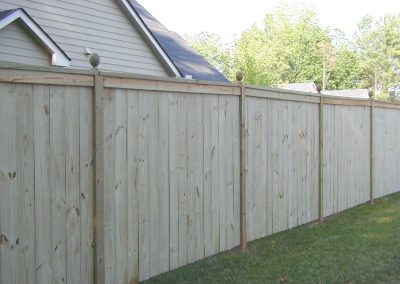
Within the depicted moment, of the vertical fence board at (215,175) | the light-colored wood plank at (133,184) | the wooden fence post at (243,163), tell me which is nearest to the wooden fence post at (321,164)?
the wooden fence post at (243,163)

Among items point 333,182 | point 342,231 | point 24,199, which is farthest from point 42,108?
point 333,182

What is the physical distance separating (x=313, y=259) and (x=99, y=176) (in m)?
2.66

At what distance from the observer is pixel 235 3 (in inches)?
2554

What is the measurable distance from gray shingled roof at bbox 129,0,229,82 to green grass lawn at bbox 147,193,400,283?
7.55 metres

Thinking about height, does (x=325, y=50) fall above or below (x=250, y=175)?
above

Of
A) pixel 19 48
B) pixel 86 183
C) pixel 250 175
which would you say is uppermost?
pixel 19 48

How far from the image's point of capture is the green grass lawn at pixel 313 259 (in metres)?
4.89

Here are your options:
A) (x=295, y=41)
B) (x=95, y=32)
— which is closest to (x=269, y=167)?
(x=95, y=32)

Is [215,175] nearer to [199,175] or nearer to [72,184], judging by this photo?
[199,175]

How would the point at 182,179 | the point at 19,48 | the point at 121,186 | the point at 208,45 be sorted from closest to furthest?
the point at 121,186, the point at 182,179, the point at 19,48, the point at 208,45

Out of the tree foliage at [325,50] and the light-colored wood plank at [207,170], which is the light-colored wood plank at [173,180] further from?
the tree foliage at [325,50]

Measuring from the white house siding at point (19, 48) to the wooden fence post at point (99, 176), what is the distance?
14.1ft

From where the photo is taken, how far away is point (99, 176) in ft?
13.5

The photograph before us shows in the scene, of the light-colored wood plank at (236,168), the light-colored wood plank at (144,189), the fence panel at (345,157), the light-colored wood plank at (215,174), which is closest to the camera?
the light-colored wood plank at (144,189)
